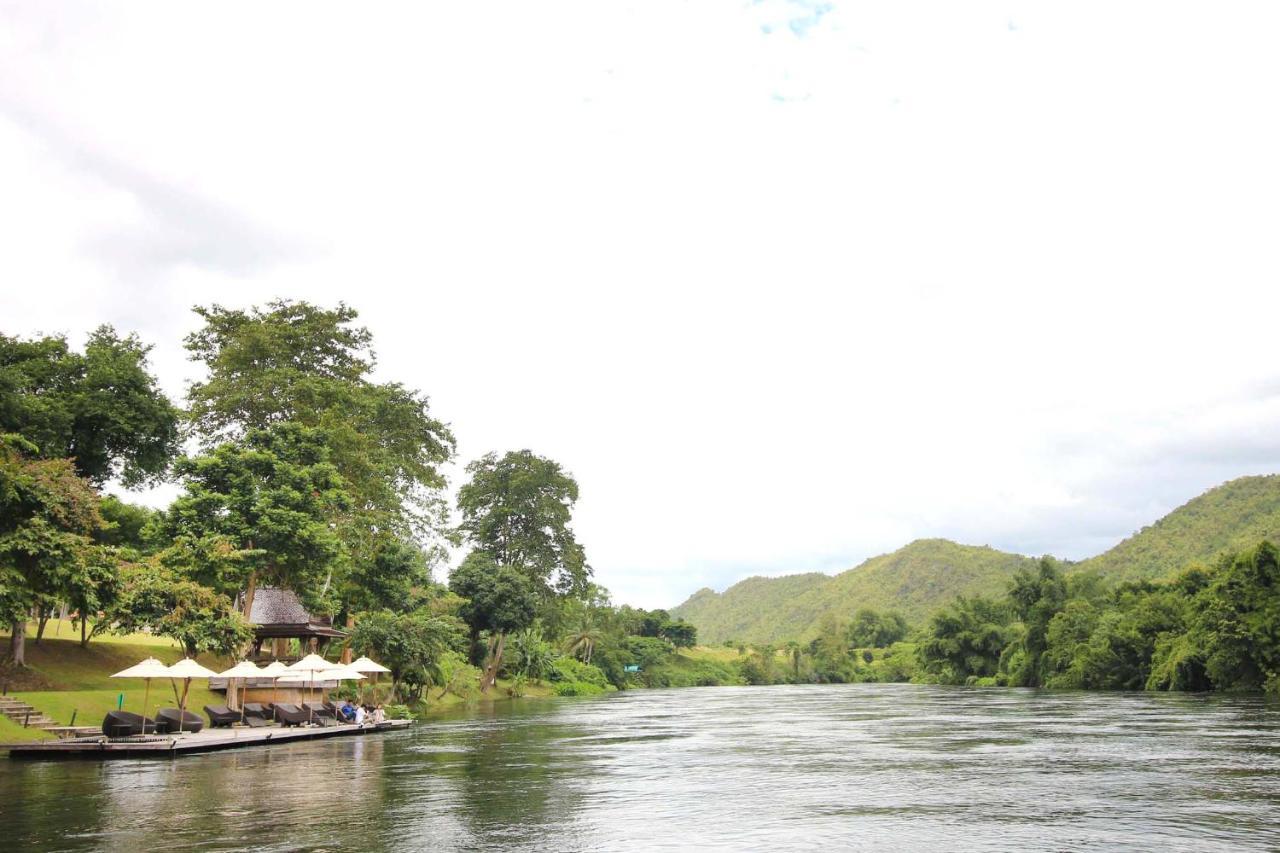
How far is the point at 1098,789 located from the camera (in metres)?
17.5

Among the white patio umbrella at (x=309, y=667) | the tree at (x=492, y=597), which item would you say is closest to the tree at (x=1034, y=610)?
the tree at (x=492, y=597)

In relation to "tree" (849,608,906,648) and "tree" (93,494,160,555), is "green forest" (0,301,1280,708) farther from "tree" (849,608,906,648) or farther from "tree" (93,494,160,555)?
"tree" (849,608,906,648)

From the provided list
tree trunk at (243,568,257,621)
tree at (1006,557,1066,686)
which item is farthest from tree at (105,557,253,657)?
tree at (1006,557,1066,686)

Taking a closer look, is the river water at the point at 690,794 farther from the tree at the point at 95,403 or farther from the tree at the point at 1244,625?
the tree at the point at 1244,625

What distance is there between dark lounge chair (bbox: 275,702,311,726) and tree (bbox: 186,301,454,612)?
9850mm

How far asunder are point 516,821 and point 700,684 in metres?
130

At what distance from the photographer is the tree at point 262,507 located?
122ft

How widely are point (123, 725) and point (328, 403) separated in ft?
76.4

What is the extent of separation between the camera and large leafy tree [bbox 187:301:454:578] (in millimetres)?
45594

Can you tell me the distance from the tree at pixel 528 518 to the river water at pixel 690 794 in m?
47.7

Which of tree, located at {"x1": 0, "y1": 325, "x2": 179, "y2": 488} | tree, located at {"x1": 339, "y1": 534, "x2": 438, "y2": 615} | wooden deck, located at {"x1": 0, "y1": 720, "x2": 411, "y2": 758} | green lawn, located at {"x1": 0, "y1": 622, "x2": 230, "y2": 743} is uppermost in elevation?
tree, located at {"x1": 0, "y1": 325, "x2": 179, "y2": 488}

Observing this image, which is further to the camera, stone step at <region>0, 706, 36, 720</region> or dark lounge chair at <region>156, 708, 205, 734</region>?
dark lounge chair at <region>156, 708, 205, 734</region>

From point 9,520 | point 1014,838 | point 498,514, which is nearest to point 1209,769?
point 1014,838

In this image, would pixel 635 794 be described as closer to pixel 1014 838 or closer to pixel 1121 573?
pixel 1014 838
